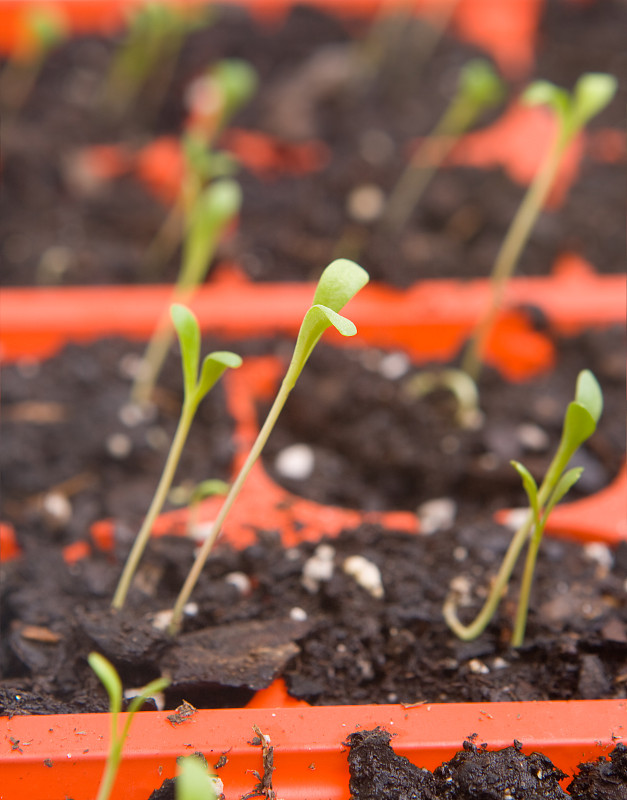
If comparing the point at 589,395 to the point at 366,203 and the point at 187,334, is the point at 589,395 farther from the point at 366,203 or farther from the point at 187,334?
the point at 366,203

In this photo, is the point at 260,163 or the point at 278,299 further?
the point at 260,163

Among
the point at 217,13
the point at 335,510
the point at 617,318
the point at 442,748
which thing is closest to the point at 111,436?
the point at 335,510

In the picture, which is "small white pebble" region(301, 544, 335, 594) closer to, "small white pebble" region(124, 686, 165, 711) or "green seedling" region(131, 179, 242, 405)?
"small white pebble" region(124, 686, 165, 711)

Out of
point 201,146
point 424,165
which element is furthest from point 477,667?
point 424,165

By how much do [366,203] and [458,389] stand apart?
58 cm

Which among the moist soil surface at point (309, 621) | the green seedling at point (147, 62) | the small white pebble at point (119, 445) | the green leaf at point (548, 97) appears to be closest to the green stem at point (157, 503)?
the moist soil surface at point (309, 621)

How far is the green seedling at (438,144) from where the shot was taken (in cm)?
126

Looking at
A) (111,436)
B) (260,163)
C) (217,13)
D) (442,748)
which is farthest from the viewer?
(217,13)

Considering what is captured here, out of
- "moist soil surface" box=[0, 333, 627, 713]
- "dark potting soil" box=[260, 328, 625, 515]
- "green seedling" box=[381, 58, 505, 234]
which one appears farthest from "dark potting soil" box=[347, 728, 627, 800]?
"green seedling" box=[381, 58, 505, 234]

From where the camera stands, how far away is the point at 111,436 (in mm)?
1055

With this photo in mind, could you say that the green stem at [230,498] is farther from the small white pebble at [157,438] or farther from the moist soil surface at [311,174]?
the moist soil surface at [311,174]

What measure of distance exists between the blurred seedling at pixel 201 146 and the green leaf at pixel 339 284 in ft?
2.17

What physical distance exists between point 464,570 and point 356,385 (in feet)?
1.31

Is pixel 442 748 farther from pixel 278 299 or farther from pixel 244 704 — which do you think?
pixel 278 299
